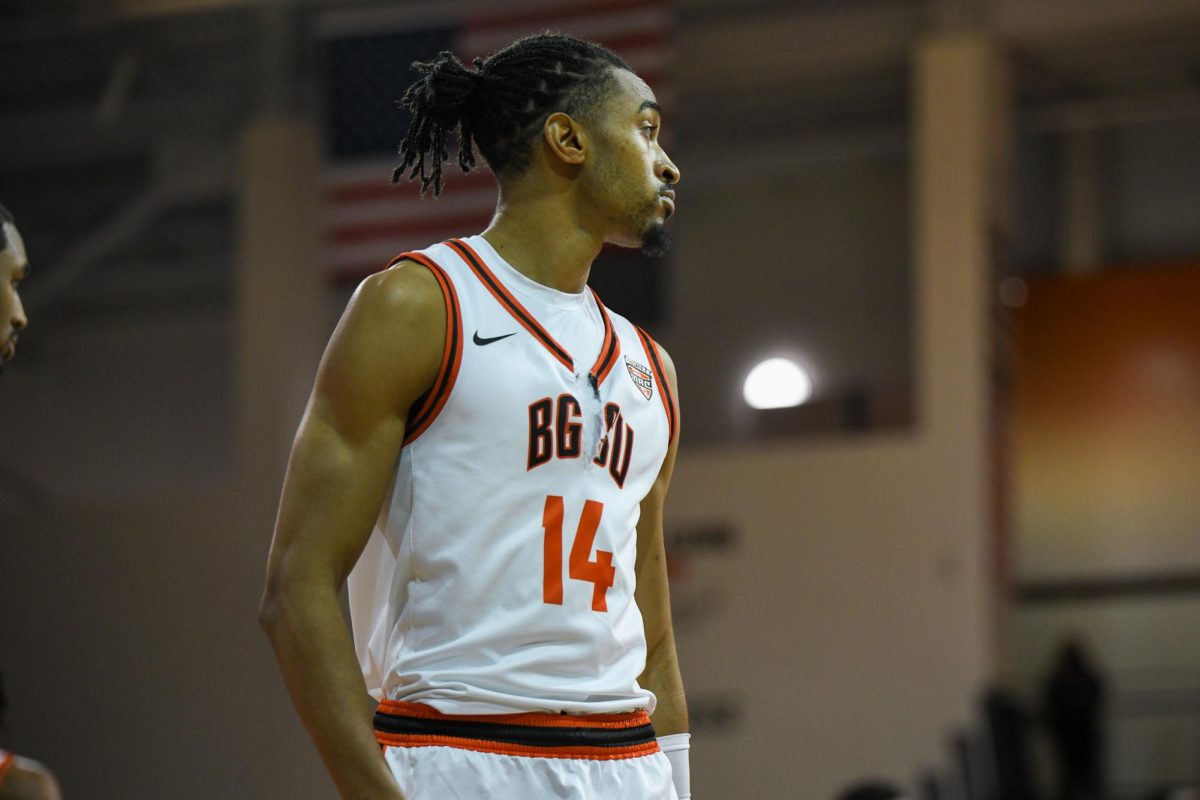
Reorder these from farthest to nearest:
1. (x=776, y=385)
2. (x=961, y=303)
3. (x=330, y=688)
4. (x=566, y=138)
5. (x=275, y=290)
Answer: (x=776, y=385)
(x=275, y=290)
(x=961, y=303)
(x=566, y=138)
(x=330, y=688)

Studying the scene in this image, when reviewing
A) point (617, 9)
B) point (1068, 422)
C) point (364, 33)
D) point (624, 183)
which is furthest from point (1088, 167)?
point (624, 183)

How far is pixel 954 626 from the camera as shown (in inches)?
396

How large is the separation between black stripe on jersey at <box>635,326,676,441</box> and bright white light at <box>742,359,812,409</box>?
10.2m

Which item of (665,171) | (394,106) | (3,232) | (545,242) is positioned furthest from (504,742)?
(394,106)

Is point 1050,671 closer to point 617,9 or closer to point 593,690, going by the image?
point 617,9

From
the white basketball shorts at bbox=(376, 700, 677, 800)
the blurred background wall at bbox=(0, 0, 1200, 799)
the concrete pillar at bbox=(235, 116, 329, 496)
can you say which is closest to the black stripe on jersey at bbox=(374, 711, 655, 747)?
the white basketball shorts at bbox=(376, 700, 677, 800)

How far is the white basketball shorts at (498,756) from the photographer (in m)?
2.26

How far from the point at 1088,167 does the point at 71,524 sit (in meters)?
7.46

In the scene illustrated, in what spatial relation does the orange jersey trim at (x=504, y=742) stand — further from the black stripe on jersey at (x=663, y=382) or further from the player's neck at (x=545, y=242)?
the player's neck at (x=545, y=242)

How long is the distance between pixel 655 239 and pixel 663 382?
23 cm

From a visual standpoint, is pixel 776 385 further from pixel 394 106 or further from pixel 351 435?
pixel 351 435

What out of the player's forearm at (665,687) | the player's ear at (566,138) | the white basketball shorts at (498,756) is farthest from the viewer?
Answer: the player's forearm at (665,687)

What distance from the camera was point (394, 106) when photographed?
369 inches

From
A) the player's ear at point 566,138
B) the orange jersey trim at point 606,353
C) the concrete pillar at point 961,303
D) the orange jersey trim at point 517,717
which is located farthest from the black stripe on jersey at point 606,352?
the concrete pillar at point 961,303
